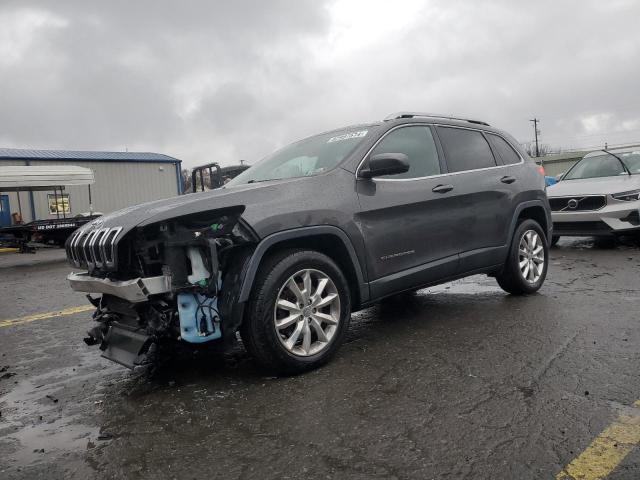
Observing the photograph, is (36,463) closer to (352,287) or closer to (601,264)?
(352,287)

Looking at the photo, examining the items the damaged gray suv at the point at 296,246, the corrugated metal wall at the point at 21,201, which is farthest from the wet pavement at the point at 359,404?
the corrugated metal wall at the point at 21,201

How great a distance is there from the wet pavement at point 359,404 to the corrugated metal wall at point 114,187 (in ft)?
77.2

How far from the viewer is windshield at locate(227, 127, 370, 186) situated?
4055 mm

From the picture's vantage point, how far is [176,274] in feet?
10.0

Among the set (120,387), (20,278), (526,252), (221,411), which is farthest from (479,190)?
(20,278)

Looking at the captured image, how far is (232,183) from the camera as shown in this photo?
4656 mm

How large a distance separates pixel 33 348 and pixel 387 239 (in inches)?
123

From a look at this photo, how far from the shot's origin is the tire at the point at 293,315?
10.5ft

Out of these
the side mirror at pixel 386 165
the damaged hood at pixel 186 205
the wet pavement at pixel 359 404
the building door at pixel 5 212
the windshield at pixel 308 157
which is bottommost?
the wet pavement at pixel 359 404

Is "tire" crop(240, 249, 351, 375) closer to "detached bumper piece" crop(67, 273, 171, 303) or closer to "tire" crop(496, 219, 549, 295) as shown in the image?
"detached bumper piece" crop(67, 273, 171, 303)

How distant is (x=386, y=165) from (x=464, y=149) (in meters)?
1.47

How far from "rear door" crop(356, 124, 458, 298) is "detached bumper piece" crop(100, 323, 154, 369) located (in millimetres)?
1604

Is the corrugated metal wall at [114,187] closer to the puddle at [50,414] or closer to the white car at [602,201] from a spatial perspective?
the white car at [602,201]

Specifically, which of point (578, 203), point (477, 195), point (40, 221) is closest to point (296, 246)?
point (477, 195)
